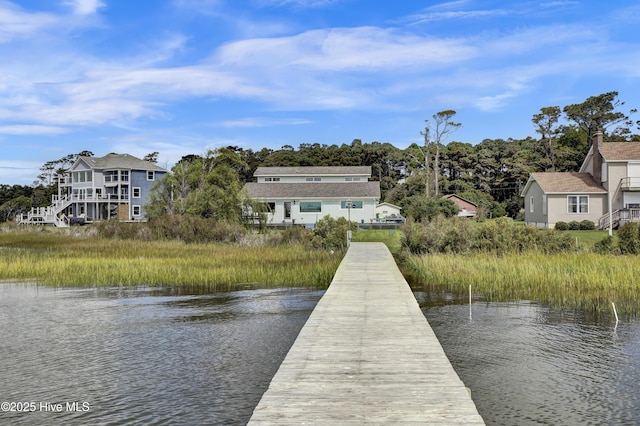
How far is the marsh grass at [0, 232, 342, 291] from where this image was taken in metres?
20.3

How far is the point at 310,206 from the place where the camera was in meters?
54.5

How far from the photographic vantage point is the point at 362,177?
67.0m

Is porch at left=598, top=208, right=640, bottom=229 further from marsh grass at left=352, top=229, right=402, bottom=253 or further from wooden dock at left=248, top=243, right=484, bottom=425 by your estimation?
wooden dock at left=248, top=243, right=484, bottom=425

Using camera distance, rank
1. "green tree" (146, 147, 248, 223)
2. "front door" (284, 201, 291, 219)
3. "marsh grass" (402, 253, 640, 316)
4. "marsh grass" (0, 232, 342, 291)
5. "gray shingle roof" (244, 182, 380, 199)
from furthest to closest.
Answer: "front door" (284, 201, 291, 219), "gray shingle roof" (244, 182, 380, 199), "green tree" (146, 147, 248, 223), "marsh grass" (0, 232, 342, 291), "marsh grass" (402, 253, 640, 316)

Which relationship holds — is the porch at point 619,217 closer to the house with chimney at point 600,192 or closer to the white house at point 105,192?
the house with chimney at point 600,192

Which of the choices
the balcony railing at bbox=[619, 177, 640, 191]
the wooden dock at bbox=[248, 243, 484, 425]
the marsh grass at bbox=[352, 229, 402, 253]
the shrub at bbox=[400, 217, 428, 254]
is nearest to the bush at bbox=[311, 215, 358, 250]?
the marsh grass at bbox=[352, 229, 402, 253]

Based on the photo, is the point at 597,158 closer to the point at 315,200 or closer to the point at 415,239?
the point at 315,200

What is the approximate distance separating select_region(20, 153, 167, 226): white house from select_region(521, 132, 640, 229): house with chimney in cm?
4336

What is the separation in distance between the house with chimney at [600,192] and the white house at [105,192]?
43.4 m

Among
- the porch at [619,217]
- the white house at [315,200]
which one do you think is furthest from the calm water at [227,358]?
the white house at [315,200]

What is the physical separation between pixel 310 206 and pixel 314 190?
2.33 meters

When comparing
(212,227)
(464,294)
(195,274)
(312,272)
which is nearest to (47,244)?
(212,227)

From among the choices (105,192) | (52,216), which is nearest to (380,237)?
(105,192)

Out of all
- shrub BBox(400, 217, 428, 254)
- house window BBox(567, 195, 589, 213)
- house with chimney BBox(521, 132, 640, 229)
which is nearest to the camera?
shrub BBox(400, 217, 428, 254)
